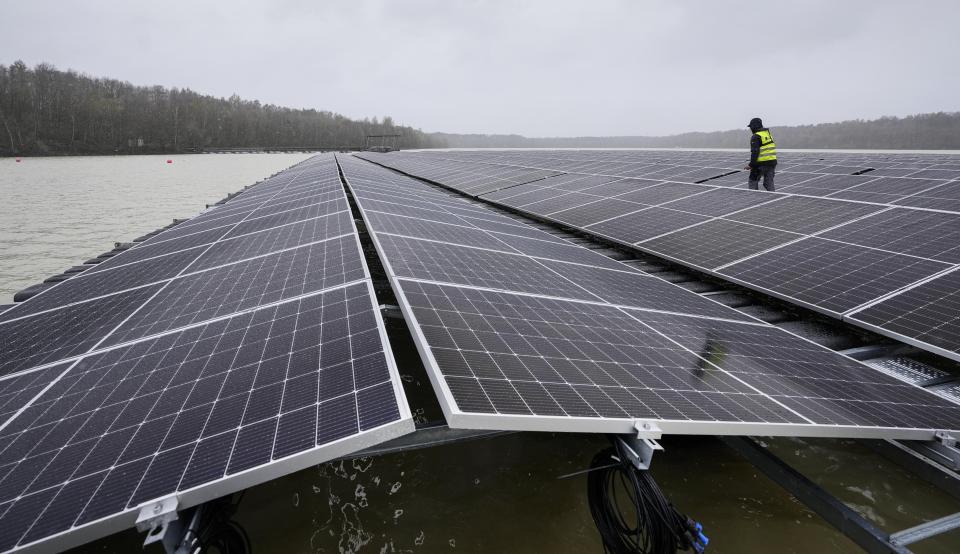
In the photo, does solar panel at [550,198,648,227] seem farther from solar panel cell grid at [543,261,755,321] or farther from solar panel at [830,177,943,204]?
solar panel at [830,177,943,204]

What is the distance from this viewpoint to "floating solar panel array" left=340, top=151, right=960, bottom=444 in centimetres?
302

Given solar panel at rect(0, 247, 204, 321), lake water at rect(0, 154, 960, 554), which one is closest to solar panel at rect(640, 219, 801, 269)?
lake water at rect(0, 154, 960, 554)

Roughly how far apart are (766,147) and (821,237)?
5585mm

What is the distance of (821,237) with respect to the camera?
8.13 metres

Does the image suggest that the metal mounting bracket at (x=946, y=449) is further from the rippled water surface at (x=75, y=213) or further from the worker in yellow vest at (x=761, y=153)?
the rippled water surface at (x=75, y=213)

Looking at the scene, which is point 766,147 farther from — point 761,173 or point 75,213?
point 75,213

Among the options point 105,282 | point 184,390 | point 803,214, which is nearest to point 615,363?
point 184,390

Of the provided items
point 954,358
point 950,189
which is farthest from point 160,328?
point 950,189

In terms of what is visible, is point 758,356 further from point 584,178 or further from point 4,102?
point 4,102

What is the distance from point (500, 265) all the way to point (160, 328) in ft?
14.7

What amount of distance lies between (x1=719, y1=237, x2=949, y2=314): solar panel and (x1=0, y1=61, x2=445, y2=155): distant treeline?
12132 centimetres

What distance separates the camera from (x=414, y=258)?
6301mm

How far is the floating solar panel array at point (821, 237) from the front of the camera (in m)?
5.86

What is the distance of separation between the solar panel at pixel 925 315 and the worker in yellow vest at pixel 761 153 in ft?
23.1
